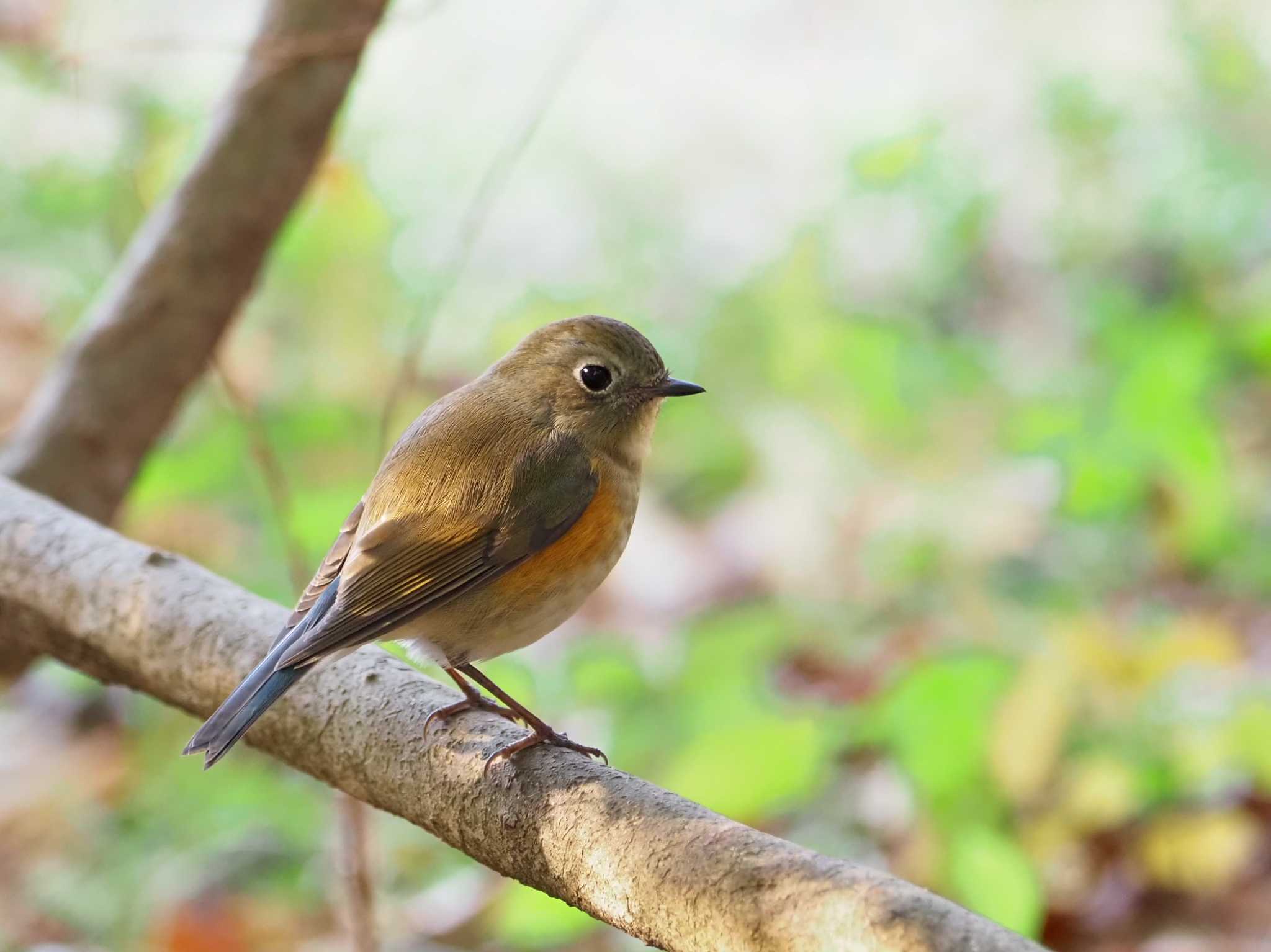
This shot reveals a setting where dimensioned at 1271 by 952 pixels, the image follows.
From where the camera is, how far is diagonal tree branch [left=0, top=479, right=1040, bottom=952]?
133cm

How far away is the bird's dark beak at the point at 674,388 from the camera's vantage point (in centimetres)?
225

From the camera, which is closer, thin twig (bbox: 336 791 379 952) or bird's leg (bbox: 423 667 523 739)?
bird's leg (bbox: 423 667 523 739)

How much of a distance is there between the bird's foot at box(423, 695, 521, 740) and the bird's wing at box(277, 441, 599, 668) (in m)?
0.13

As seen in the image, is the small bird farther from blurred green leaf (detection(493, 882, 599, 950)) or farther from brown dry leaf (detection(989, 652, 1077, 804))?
brown dry leaf (detection(989, 652, 1077, 804))

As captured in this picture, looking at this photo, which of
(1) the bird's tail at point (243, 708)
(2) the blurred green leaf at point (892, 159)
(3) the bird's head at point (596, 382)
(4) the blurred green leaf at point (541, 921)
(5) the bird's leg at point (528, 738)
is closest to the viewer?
(1) the bird's tail at point (243, 708)

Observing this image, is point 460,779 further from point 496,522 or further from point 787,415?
point 787,415

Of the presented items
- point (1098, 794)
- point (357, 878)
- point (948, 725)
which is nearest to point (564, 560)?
point (357, 878)

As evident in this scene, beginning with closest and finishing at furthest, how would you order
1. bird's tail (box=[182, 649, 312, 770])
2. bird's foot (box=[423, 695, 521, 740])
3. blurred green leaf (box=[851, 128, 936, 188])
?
bird's tail (box=[182, 649, 312, 770])
bird's foot (box=[423, 695, 521, 740])
blurred green leaf (box=[851, 128, 936, 188])

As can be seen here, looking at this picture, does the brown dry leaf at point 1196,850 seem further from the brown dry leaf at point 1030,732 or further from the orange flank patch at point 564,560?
the orange flank patch at point 564,560

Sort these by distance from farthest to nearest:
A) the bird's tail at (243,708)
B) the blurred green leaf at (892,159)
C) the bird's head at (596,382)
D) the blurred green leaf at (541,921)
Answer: the blurred green leaf at (892,159) < the blurred green leaf at (541,921) < the bird's head at (596,382) < the bird's tail at (243,708)

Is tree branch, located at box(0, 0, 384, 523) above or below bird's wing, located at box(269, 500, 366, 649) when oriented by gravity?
above

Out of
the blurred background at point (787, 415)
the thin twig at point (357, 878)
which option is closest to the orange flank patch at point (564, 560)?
the thin twig at point (357, 878)

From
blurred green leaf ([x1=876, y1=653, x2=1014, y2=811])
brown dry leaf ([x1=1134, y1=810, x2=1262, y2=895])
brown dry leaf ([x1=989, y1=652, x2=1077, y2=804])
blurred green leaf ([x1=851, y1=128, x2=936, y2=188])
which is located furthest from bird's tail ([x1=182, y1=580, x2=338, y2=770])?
blurred green leaf ([x1=851, y1=128, x2=936, y2=188])

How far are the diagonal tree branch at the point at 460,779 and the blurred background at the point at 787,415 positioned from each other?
24.0 inches
